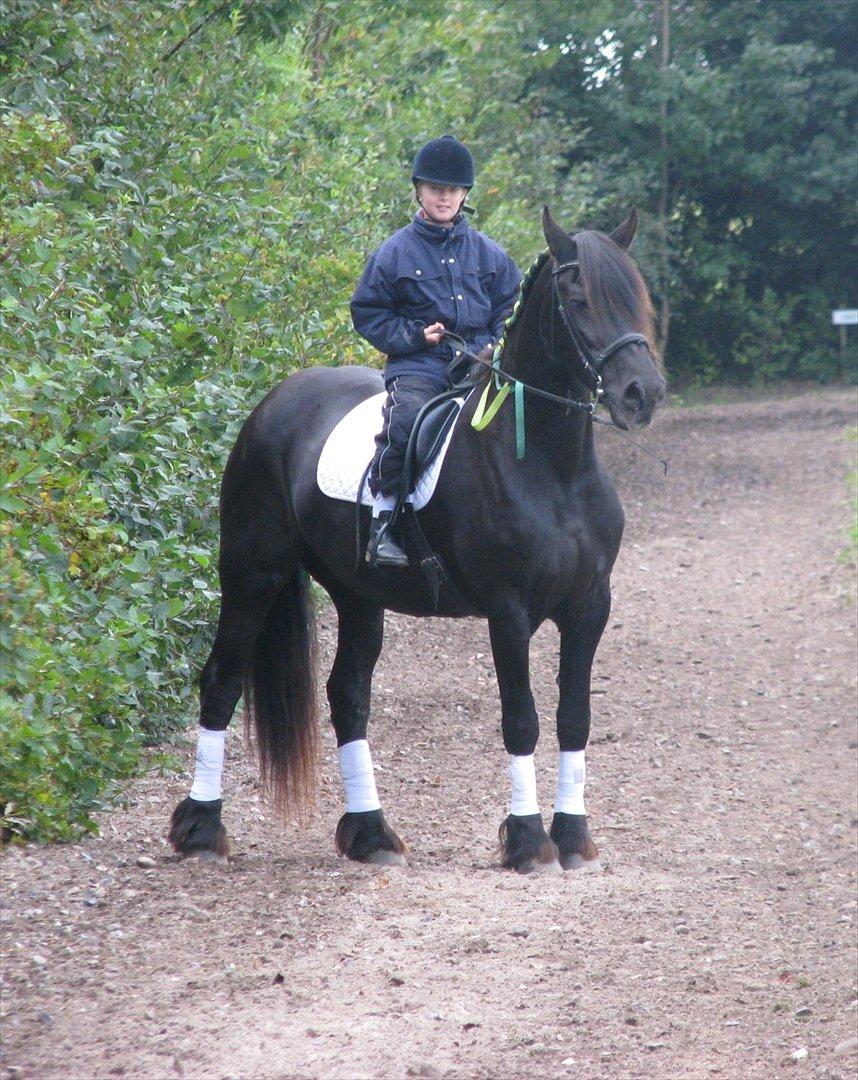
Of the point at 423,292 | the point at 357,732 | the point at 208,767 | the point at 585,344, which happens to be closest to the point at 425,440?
the point at 423,292

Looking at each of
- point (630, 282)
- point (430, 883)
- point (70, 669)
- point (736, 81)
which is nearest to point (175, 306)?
point (70, 669)

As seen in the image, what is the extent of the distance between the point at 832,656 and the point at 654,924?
5487mm

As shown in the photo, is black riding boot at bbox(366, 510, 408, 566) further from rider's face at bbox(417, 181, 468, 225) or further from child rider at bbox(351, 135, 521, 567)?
rider's face at bbox(417, 181, 468, 225)

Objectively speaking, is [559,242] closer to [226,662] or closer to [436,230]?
[436,230]

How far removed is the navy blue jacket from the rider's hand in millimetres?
102

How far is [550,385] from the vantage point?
5309 millimetres

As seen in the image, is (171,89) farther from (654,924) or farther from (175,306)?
(654,924)

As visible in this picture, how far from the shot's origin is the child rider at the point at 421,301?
547 centimetres

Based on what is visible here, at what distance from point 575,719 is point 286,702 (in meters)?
1.27

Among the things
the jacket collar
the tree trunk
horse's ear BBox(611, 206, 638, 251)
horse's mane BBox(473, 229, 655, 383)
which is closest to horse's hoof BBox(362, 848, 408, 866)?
horse's mane BBox(473, 229, 655, 383)

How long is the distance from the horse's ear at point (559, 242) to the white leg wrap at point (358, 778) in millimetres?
2144

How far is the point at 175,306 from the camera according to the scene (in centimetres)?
673

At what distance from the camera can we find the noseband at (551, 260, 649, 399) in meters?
4.93

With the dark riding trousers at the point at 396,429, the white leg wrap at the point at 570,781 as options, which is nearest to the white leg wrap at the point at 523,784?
the white leg wrap at the point at 570,781
